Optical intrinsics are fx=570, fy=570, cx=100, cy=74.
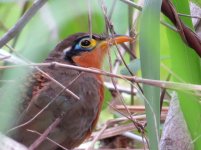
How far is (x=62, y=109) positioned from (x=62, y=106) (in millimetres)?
14

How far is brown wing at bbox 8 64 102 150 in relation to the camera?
8.23ft

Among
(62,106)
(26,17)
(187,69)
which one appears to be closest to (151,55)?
(187,69)

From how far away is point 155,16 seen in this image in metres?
1.91

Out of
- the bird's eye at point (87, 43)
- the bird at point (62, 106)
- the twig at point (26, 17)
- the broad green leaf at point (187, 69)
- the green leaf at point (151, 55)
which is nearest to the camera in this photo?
the green leaf at point (151, 55)

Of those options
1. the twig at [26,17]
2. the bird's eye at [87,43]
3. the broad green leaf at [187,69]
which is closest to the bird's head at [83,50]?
the bird's eye at [87,43]

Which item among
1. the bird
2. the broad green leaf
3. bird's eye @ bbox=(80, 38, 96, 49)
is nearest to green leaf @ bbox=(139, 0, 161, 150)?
the broad green leaf

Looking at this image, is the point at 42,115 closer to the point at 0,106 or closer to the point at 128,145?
the point at 0,106

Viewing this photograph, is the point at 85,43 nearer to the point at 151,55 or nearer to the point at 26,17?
the point at 26,17

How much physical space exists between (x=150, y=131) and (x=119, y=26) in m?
1.48

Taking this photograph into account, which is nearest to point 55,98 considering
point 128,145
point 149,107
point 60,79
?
point 60,79

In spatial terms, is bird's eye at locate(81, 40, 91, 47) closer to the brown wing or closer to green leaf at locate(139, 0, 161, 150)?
the brown wing

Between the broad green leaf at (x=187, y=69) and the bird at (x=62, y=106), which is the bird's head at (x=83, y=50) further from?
the broad green leaf at (x=187, y=69)

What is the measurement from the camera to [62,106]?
262 cm

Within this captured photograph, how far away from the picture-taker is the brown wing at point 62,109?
251 centimetres
